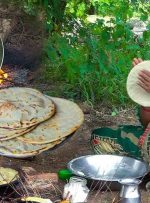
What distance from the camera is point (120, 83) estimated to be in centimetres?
531

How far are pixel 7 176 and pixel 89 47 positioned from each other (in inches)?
82.6

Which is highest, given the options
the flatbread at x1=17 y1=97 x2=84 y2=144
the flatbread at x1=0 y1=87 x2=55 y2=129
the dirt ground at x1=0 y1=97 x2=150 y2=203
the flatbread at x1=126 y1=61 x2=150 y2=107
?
the flatbread at x1=126 y1=61 x2=150 y2=107

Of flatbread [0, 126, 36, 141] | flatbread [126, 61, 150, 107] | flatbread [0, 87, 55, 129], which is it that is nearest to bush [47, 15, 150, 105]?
flatbread [0, 87, 55, 129]

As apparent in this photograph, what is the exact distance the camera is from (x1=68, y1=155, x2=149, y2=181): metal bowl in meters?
3.25

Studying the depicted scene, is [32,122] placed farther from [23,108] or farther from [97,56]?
[97,56]

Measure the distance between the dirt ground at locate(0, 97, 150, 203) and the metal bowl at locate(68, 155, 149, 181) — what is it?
0.44ft

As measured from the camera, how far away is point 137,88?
3443mm

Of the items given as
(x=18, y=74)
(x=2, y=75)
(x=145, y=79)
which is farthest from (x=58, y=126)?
(x=18, y=74)

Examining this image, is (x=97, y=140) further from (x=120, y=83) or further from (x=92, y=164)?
(x=120, y=83)

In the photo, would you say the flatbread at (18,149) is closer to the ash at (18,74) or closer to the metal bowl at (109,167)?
the metal bowl at (109,167)

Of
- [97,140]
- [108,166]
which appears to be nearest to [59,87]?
[97,140]

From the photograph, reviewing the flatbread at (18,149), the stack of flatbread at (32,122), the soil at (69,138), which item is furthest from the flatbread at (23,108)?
the soil at (69,138)

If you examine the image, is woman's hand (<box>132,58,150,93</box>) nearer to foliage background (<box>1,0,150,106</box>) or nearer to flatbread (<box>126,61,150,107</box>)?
flatbread (<box>126,61,150,107</box>)

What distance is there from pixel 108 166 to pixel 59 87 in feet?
7.43
